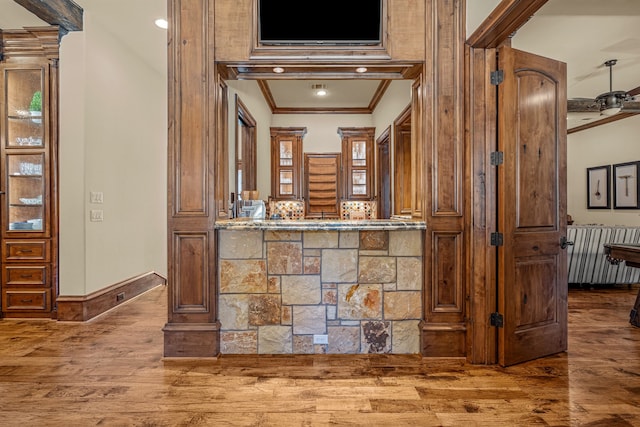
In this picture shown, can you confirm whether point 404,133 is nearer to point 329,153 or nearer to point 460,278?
point 329,153

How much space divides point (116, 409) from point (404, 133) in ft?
14.2

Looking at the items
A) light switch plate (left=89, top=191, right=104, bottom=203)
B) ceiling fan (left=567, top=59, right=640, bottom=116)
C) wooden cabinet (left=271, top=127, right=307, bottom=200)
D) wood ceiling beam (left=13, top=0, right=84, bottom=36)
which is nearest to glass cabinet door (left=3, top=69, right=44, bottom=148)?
wood ceiling beam (left=13, top=0, right=84, bottom=36)

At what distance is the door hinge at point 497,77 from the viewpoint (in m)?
2.60

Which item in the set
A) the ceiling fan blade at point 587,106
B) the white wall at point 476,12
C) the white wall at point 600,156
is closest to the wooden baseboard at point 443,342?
the white wall at point 476,12

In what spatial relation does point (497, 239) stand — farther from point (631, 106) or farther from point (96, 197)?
point (631, 106)

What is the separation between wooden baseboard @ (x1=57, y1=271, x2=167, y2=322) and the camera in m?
3.59

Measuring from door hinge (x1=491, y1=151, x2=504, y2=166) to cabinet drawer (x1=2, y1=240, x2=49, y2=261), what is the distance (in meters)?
4.34

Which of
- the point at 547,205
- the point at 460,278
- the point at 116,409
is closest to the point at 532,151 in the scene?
the point at 547,205

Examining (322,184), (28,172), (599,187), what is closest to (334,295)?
(28,172)

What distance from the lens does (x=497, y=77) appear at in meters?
2.62

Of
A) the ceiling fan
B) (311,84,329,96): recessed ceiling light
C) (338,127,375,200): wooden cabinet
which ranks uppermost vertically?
(311,84,329,96): recessed ceiling light

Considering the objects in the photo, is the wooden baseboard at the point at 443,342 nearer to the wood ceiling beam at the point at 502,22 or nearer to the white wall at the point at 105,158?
the wood ceiling beam at the point at 502,22

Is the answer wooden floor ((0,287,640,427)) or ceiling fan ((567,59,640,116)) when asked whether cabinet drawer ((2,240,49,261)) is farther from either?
ceiling fan ((567,59,640,116))

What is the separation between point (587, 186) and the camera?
8.13 metres
